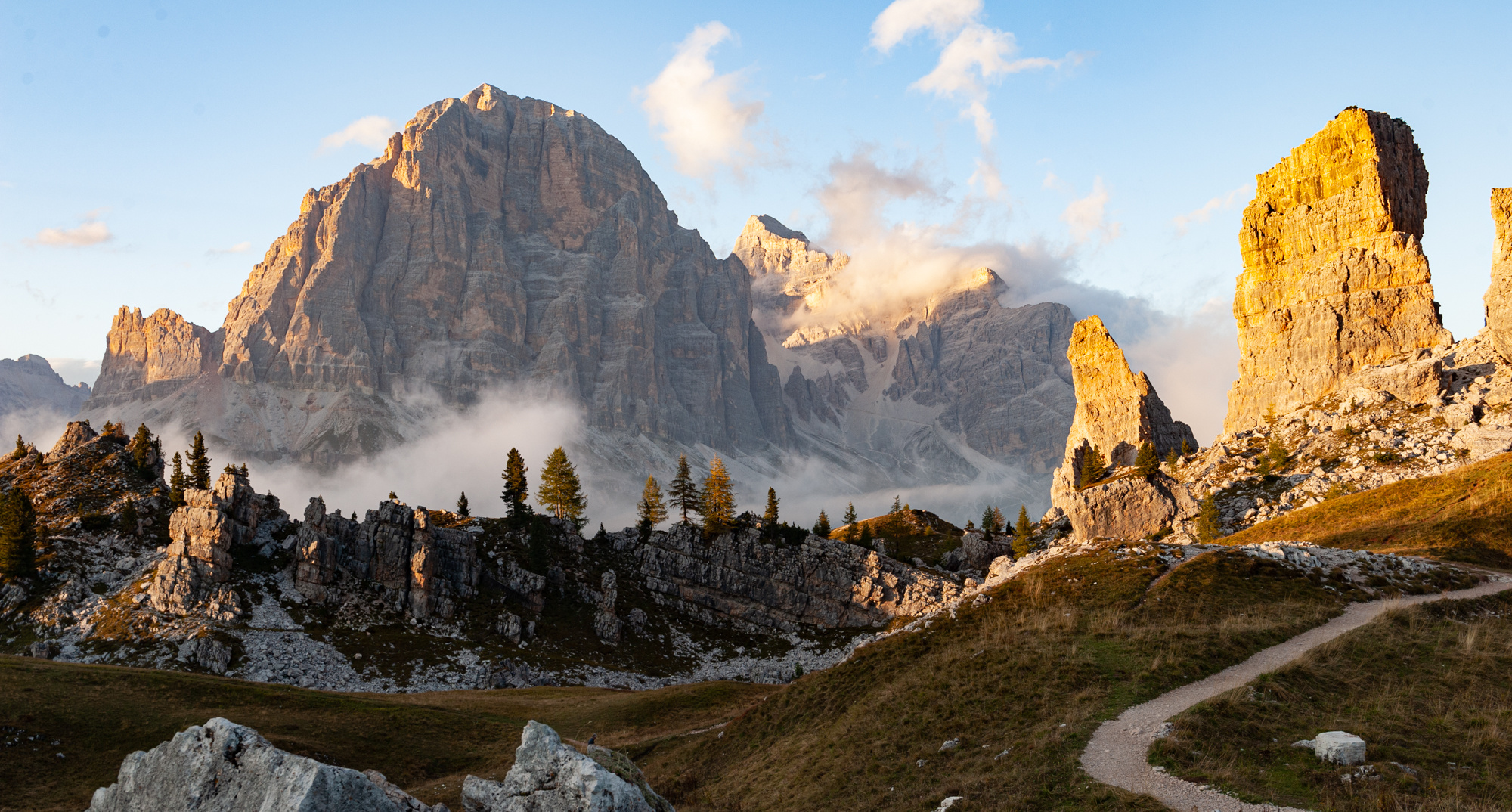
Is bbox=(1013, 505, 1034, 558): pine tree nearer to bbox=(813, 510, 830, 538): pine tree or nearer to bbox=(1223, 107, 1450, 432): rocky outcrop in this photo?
bbox=(813, 510, 830, 538): pine tree

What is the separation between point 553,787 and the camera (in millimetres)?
15094

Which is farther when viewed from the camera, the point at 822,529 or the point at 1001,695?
the point at 822,529

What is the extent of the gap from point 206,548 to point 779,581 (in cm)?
7002

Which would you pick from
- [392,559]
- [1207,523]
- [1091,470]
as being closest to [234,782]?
[392,559]

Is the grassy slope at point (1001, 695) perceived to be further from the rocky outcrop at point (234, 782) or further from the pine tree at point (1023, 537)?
the pine tree at point (1023, 537)

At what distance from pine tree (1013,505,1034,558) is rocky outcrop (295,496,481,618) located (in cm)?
7198

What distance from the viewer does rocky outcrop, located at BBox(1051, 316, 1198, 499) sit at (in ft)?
539

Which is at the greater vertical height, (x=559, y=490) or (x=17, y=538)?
(x=559, y=490)

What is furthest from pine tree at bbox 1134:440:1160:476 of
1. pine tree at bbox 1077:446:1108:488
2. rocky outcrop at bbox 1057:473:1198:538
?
pine tree at bbox 1077:446:1108:488

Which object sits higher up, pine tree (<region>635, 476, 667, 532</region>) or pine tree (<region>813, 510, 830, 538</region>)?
pine tree (<region>635, 476, 667, 532</region>)

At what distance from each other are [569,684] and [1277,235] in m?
157

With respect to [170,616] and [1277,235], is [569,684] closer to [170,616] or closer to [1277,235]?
[170,616]

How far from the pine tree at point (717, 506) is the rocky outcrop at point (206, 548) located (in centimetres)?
5900

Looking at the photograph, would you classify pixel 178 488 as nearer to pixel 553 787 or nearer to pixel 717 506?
pixel 717 506
